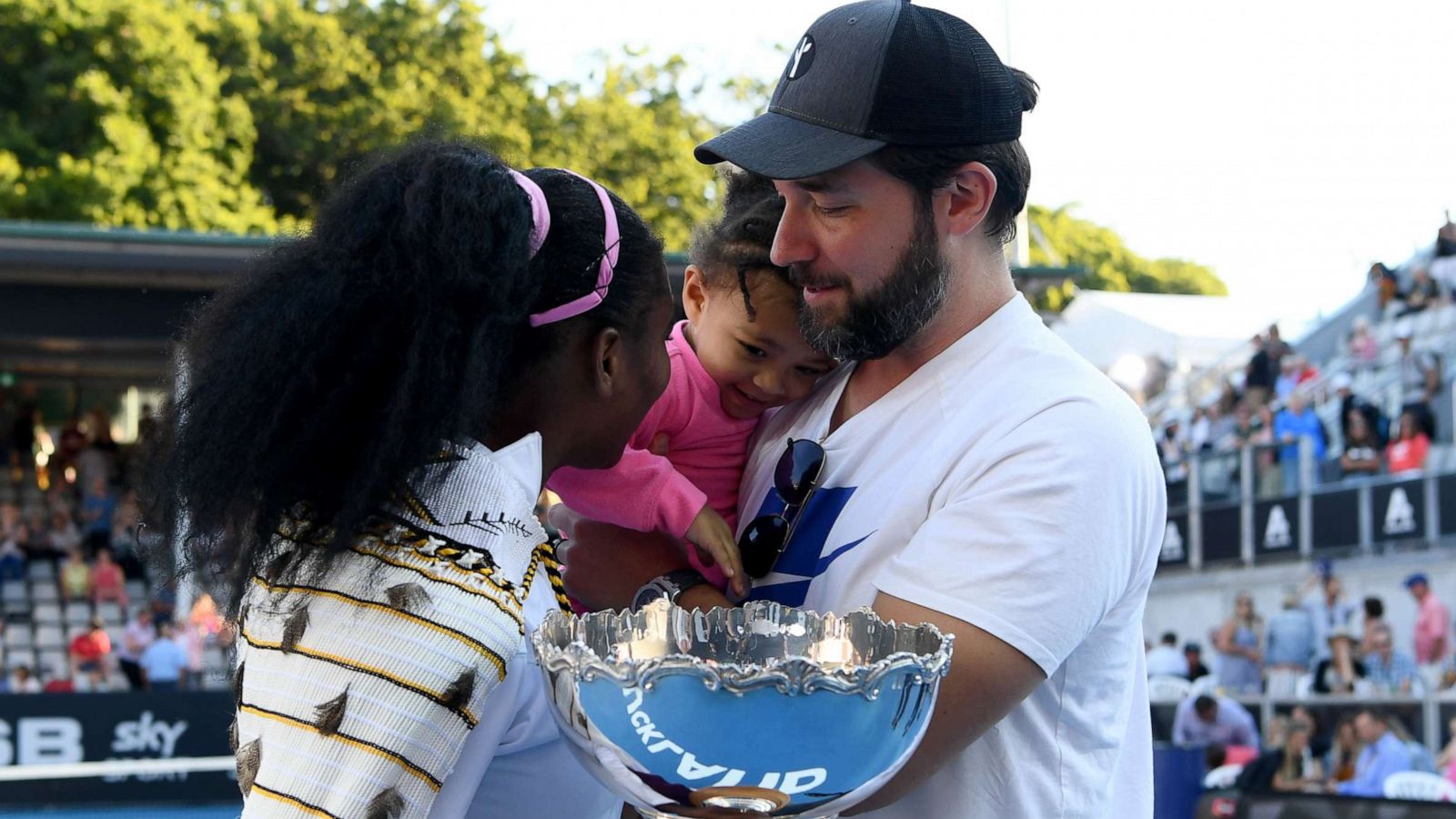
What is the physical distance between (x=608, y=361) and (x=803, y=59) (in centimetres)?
58

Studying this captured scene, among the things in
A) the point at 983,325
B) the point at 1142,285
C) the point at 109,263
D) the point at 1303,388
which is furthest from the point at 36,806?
the point at 1142,285

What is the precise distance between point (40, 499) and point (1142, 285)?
6101 cm

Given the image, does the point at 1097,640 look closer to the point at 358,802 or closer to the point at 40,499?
the point at 358,802

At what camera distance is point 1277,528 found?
15.2m

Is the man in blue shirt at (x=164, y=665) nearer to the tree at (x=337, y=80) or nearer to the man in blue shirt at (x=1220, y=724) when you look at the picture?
the man in blue shirt at (x=1220, y=724)

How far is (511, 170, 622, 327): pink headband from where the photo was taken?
6.73 ft

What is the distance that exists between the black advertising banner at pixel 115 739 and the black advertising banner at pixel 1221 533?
949cm

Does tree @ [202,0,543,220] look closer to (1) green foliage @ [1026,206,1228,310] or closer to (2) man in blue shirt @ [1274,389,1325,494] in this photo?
(2) man in blue shirt @ [1274,389,1325,494]

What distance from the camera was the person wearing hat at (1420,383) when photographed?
14.3 meters

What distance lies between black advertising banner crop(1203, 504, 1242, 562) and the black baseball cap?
1437 centimetres

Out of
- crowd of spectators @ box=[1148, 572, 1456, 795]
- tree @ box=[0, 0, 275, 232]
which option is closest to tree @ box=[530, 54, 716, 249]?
tree @ box=[0, 0, 275, 232]

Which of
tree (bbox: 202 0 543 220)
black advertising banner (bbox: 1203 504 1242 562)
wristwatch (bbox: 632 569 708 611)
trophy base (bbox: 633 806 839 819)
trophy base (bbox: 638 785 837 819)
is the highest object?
tree (bbox: 202 0 543 220)

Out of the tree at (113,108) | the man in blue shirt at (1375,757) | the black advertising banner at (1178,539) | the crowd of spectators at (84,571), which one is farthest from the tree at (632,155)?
the man in blue shirt at (1375,757)

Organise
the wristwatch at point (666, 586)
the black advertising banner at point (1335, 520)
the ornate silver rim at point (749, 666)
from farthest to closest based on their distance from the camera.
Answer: the black advertising banner at point (1335, 520) < the wristwatch at point (666, 586) < the ornate silver rim at point (749, 666)
